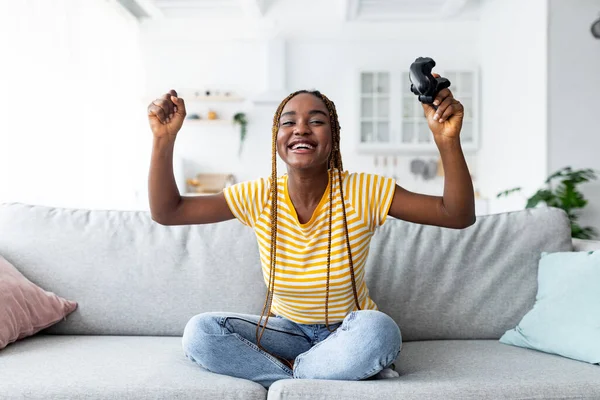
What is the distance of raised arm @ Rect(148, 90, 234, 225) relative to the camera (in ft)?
5.18

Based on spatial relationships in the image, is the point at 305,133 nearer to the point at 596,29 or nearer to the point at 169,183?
the point at 169,183

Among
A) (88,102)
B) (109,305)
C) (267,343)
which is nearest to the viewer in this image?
(267,343)

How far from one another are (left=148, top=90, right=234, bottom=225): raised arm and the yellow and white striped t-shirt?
0.06 metres

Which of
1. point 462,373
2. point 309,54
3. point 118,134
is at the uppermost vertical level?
point 309,54

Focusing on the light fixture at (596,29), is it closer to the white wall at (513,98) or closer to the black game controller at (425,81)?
the white wall at (513,98)

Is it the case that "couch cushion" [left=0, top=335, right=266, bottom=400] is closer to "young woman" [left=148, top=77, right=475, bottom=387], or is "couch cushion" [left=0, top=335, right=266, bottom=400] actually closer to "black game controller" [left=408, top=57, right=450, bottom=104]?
"young woman" [left=148, top=77, right=475, bottom=387]

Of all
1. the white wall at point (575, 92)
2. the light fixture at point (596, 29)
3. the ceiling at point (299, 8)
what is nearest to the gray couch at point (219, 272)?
the white wall at point (575, 92)

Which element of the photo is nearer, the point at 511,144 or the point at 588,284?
the point at 588,284

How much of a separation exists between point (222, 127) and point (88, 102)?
1.89 m

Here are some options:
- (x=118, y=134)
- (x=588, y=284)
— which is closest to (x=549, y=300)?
(x=588, y=284)

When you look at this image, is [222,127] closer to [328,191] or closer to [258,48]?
[258,48]

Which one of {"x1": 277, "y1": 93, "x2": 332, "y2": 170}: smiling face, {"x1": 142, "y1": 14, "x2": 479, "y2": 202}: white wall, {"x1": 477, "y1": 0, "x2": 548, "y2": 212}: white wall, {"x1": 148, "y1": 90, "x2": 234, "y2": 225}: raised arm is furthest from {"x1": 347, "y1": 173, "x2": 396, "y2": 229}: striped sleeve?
{"x1": 142, "y1": 14, "x2": 479, "y2": 202}: white wall

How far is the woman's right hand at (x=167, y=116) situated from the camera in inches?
61.6

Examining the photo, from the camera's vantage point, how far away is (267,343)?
1.70 m
